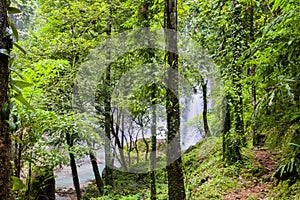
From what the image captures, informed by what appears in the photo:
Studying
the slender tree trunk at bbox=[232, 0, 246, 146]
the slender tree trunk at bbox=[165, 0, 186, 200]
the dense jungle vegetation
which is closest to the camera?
the dense jungle vegetation

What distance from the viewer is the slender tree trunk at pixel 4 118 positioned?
0.78m

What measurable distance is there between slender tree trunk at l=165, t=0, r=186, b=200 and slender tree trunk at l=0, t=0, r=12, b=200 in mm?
2679

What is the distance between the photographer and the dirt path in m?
3.78

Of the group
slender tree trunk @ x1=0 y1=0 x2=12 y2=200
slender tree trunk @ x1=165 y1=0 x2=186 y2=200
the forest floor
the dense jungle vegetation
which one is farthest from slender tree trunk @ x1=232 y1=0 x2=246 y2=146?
slender tree trunk @ x1=0 y1=0 x2=12 y2=200

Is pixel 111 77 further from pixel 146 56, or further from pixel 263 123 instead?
pixel 263 123

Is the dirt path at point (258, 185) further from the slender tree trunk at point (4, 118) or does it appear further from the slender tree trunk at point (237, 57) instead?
the slender tree trunk at point (4, 118)

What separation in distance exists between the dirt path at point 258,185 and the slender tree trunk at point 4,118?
3.67m

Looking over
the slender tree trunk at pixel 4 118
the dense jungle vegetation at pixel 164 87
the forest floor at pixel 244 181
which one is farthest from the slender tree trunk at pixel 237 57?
the slender tree trunk at pixel 4 118

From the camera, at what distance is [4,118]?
0.80m

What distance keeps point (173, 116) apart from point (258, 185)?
1996 mm

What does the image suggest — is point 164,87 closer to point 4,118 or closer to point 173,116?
point 173,116

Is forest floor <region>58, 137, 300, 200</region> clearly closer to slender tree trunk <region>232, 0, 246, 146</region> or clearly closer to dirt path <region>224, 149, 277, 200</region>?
dirt path <region>224, 149, 277, 200</region>

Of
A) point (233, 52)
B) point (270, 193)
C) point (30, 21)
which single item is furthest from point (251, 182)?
point (30, 21)

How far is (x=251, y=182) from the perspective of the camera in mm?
4242
